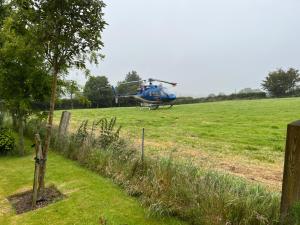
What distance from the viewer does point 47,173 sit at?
34.4 feet

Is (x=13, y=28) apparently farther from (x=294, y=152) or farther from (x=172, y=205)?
(x=294, y=152)

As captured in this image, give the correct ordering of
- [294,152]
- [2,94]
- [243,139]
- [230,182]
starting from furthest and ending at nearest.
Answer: [243,139]
[2,94]
[230,182]
[294,152]

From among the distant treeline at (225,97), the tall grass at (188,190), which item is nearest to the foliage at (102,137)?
the tall grass at (188,190)

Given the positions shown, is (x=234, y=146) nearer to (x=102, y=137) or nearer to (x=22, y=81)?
(x=102, y=137)

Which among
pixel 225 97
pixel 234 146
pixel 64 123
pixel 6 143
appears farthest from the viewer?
pixel 225 97

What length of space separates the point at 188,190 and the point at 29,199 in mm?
3866

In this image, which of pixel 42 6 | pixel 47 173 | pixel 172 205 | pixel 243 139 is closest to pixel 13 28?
pixel 42 6

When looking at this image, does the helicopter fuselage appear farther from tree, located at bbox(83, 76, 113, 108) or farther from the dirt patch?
the dirt patch

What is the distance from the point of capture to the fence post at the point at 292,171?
198 inches

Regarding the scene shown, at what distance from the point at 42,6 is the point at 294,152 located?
5817mm

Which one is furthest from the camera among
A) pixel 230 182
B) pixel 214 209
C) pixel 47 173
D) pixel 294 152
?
pixel 47 173

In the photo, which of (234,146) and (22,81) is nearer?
(234,146)

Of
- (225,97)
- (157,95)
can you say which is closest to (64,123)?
(157,95)

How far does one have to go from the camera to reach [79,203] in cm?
765
